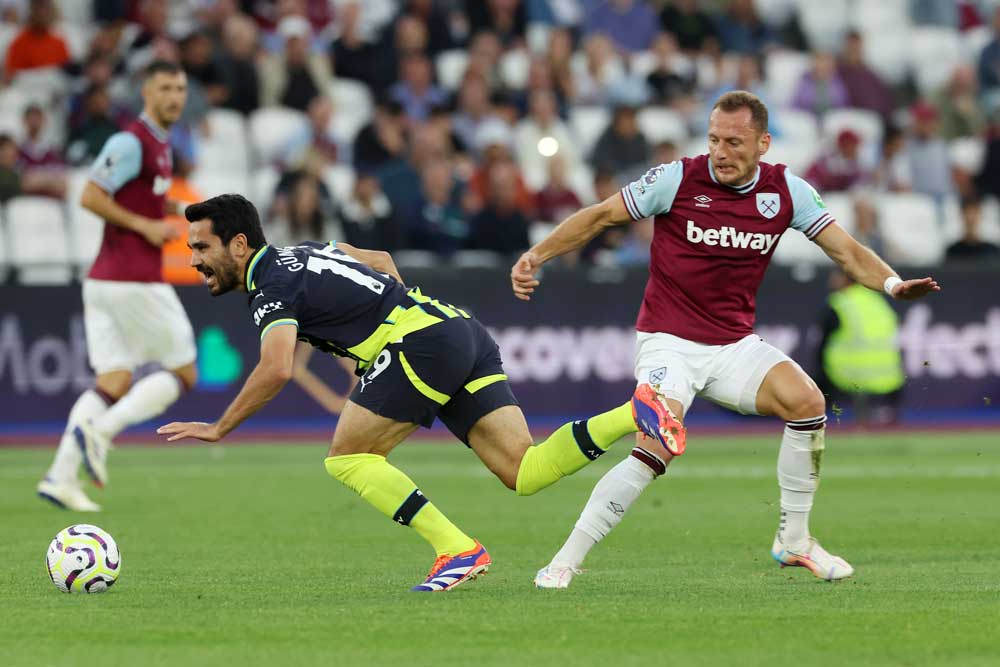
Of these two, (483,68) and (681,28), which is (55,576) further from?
(681,28)

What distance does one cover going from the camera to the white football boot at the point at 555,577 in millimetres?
8008

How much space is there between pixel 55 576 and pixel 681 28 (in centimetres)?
1752

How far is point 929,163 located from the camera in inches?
919

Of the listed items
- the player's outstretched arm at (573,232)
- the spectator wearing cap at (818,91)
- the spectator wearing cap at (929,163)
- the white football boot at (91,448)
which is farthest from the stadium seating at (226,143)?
the player's outstretched arm at (573,232)

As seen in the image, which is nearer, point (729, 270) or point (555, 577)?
point (555, 577)

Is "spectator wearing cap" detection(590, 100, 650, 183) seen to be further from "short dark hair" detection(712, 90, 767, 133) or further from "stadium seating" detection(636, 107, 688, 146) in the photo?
"short dark hair" detection(712, 90, 767, 133)

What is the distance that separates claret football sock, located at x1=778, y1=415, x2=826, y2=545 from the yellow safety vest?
10732 mm

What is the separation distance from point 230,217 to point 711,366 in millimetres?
2337

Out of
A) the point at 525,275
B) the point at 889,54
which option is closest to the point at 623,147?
the point at 889,54

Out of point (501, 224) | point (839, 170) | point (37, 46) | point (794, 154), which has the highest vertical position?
point (37, 46)

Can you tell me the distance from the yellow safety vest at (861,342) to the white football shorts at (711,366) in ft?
35.9

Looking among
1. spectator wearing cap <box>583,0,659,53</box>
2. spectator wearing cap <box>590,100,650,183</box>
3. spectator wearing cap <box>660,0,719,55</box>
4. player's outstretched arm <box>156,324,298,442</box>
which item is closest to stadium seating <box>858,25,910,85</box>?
spectator wearing cap <box>660,0,719,55</box>

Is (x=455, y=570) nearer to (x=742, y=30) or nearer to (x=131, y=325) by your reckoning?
(x=131, y=325)

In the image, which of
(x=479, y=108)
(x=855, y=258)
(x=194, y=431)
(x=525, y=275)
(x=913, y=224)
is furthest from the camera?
(x=913, y=224)
